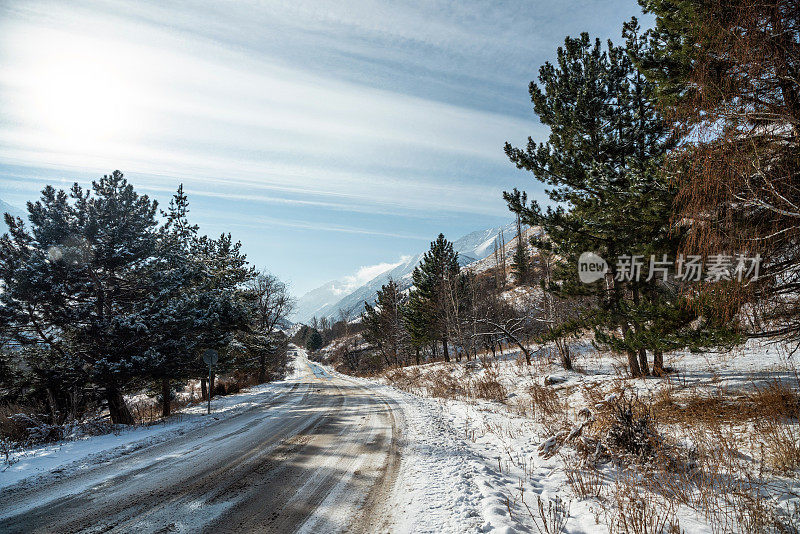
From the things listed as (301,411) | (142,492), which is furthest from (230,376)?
(142,492)

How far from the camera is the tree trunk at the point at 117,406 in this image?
11.7 meters

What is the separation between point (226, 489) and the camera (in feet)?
16.2

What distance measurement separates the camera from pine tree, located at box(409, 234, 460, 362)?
3035 cm

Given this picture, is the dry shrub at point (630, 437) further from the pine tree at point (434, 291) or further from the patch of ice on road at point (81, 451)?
the pine tree at point (434, 291)

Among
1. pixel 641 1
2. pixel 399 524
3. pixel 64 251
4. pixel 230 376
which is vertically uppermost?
pixel 641 1

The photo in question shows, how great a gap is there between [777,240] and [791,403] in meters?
3.17

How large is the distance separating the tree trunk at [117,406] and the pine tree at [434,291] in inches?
862

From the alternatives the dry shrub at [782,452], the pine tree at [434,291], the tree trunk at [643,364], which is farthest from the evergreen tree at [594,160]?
the pine tree at [434,291]

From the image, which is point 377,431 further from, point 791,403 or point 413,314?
point 413,314

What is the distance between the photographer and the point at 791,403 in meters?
6.03

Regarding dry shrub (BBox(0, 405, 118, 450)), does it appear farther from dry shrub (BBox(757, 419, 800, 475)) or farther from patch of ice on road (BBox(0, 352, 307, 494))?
dry shrub (BBox(757, 419, 800, 475))

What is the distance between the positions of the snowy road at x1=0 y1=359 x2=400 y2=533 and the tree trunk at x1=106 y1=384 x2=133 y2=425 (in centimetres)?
544

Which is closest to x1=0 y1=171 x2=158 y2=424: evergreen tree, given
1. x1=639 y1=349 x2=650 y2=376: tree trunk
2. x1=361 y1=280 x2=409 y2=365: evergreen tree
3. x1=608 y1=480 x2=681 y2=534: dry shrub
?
x1=608 y1=480 x2=681 y2=534: dry shrub

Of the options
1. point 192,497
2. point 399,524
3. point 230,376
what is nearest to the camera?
point 399,524
